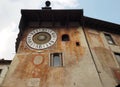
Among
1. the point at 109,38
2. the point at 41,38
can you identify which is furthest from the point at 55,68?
the point at 109,38

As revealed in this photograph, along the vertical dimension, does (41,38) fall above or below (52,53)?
above

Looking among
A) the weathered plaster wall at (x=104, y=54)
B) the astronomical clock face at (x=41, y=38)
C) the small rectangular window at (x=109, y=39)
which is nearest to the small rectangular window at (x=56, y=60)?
the astronomical clock face at (x=41, y=38)

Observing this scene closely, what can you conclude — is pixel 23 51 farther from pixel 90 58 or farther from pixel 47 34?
pixel 90 58

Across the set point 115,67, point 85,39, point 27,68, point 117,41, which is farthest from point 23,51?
point 117,41

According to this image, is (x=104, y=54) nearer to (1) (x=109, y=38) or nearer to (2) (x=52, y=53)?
(1) (x=109, y=38)

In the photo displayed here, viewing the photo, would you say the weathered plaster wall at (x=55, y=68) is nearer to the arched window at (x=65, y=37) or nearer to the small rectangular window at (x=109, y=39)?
the arched window at (x=65, y=37)

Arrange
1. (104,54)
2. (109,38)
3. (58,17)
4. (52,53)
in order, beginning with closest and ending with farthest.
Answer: (52,53)
(104,54)
(58,17)
(109,38)

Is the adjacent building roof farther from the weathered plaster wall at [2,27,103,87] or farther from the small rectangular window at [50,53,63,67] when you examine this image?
the small rectangular window at [50,53,63,67]

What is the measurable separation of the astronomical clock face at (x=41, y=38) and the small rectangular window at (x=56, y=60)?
1.08 meters

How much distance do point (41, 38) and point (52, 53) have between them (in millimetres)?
1945

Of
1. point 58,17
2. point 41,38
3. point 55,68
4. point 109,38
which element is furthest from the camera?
point 109,38

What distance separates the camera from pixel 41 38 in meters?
15.6

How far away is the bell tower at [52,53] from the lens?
12414 millimetres

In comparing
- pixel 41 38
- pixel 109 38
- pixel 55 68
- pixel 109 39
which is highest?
pixel 109 38
